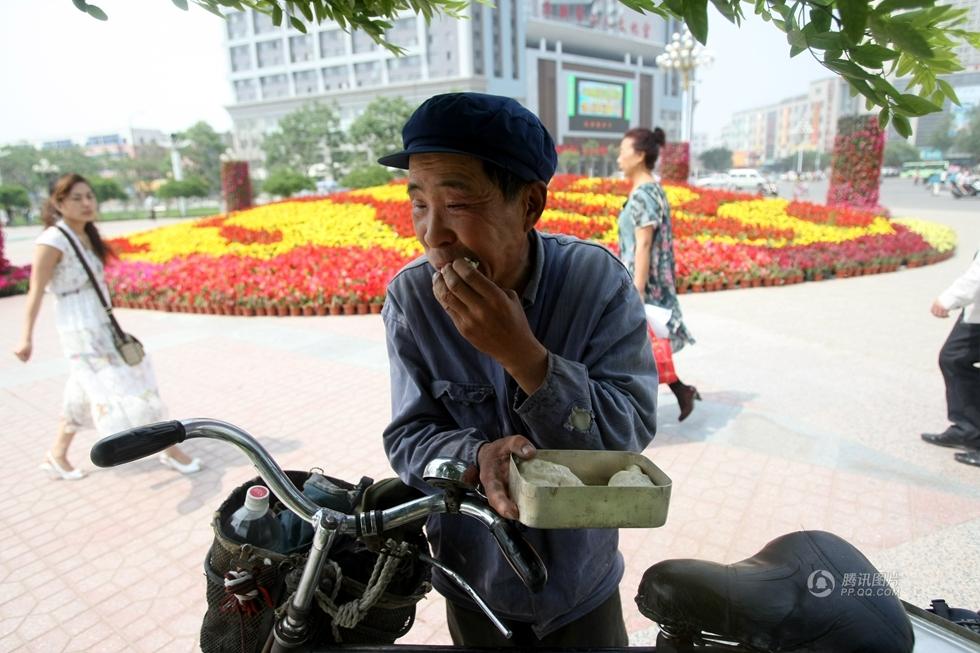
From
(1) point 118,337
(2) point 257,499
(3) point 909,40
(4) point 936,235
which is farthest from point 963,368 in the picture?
(4) point 936,235

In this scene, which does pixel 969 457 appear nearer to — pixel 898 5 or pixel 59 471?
pixel 898 5

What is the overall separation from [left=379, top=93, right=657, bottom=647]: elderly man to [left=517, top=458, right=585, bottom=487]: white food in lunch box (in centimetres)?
2

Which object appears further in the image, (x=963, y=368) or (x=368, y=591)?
(x=963, y=368)

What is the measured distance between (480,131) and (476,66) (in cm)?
6897

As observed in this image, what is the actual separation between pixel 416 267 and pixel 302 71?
7824 centimetres

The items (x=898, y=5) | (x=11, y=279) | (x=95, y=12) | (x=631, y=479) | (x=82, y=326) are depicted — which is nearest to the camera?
(x=898, y=5)

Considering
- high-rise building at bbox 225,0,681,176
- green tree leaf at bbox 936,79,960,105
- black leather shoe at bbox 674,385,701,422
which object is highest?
high-rise building at bbox 225,0,681,176

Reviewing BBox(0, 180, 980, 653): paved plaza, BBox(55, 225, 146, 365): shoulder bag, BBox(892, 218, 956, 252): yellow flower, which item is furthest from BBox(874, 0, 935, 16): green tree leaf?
BBox(892, 218, 956, 252): yellow flower

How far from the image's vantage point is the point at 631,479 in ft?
3.16

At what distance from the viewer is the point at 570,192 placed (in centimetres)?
1606

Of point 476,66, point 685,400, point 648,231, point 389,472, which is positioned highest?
point 476,66

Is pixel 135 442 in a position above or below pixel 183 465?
above

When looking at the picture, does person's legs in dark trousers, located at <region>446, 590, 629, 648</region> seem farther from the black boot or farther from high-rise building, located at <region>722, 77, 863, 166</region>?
high-rise building, located at <region>722, 77, 863, 166</region>

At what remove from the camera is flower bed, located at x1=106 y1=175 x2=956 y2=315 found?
8969 millimetres
